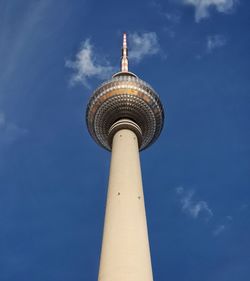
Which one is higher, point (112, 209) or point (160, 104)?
point (160, 104)

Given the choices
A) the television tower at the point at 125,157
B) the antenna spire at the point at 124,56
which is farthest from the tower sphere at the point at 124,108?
the antenna spire at the point at 124,56

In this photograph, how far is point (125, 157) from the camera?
39.7 meters

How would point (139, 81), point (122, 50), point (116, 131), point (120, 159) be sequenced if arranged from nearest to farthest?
point (120, 159), point (116, 131), point (139, 81), point (122, 50)

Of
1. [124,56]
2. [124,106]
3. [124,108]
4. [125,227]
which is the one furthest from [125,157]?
[124,56]

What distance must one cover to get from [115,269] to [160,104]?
2539 centimetres

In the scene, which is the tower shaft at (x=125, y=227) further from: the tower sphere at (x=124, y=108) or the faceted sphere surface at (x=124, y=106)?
the faceted sphere surface at (x=124, y=106)

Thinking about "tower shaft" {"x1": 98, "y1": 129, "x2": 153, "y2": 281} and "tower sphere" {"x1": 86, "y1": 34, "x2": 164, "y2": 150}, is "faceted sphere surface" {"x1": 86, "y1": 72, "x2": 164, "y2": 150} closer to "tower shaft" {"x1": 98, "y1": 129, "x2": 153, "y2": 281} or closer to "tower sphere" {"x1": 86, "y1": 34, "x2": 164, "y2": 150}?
"tower sphere" {"x1": 86, "y1": 34, "x2": 164, "y2": 150}

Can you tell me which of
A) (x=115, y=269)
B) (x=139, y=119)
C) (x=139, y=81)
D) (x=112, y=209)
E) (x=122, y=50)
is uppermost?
(x=122, y=50)

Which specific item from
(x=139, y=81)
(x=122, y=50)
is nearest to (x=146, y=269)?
(x=139, y=81)

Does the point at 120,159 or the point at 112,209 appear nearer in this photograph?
the point at 112,209

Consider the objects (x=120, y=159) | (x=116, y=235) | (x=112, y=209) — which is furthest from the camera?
(x=120, y=159)

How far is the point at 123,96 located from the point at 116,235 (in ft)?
66.3

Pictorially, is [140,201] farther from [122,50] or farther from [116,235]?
[122,50]

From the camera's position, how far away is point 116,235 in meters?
32.3
